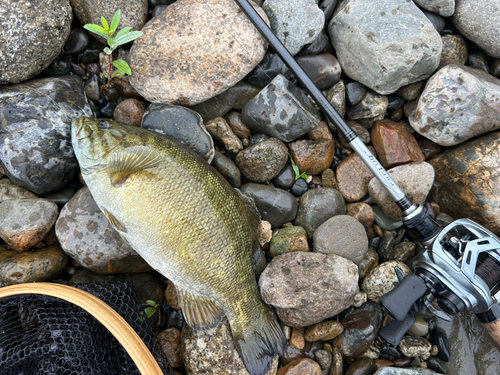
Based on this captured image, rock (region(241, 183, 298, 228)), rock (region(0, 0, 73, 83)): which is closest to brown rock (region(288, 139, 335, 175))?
rock (region(241, 183, 298, 228))

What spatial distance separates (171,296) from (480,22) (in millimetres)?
4459

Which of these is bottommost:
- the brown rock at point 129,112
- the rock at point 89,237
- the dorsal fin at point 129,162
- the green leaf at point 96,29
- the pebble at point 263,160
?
the pebble at point 263,160

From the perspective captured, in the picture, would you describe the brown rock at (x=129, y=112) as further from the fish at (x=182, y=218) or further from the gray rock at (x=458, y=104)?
the gray rock at (x=458, y=104)

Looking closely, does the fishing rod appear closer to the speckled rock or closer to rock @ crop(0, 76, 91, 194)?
rock @ crop(0, 76, 91, 194)

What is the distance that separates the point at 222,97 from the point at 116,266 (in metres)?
2.06

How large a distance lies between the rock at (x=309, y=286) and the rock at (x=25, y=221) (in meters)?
2.19

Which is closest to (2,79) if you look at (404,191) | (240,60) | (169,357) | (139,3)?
(139,3)

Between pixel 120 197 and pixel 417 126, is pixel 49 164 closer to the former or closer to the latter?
pixel 120 197

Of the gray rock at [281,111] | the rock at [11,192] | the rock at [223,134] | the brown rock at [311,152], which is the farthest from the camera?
the brown rock at [311,152]

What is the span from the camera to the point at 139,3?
322 cm

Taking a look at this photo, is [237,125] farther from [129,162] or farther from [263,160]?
[129,162]

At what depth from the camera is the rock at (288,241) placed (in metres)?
3.28

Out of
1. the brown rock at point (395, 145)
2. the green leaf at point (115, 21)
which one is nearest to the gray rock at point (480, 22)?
the brown rock at point (395, 145)

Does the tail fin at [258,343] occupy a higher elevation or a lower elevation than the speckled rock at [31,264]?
lower
